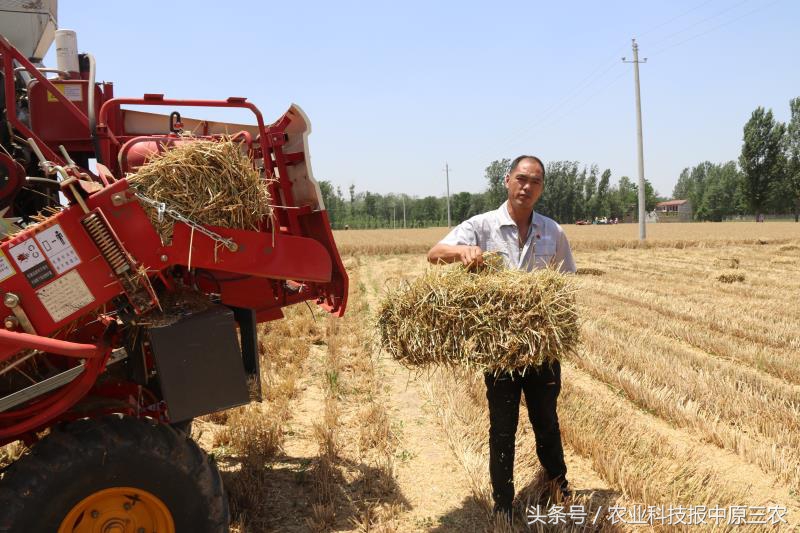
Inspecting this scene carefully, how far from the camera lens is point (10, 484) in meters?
2.44

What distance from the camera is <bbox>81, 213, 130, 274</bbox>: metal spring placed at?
2.46m

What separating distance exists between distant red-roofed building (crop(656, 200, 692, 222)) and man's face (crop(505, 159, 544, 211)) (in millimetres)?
109499

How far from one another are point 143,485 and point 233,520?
1046 millimetres

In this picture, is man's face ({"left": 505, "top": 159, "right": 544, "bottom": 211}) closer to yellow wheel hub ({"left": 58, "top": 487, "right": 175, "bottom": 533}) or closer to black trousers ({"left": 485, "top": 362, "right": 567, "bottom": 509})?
black trousers ({"left": 485, "top": 362, "right": 567, "bottom": 509})

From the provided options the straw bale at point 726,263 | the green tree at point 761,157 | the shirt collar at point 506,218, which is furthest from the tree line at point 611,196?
the shirt collar at point 506,218

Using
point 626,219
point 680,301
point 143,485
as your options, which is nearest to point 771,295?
point 680,301

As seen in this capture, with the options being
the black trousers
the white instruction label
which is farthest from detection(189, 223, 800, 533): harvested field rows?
the white instruction label

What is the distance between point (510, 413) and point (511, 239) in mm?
1021

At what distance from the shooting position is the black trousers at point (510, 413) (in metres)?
3.36

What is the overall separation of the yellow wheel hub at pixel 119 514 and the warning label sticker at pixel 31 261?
934 mm

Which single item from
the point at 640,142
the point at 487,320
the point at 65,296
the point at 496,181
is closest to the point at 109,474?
the point at 65,296

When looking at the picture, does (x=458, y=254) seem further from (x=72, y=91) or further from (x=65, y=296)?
(x=72, y=91)

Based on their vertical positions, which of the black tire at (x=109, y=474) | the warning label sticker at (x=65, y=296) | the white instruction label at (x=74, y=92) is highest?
the white instruction label at (x=74, y=92)

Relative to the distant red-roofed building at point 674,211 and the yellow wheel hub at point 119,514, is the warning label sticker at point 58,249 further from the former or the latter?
the distant red-roofed building at point 674,211
